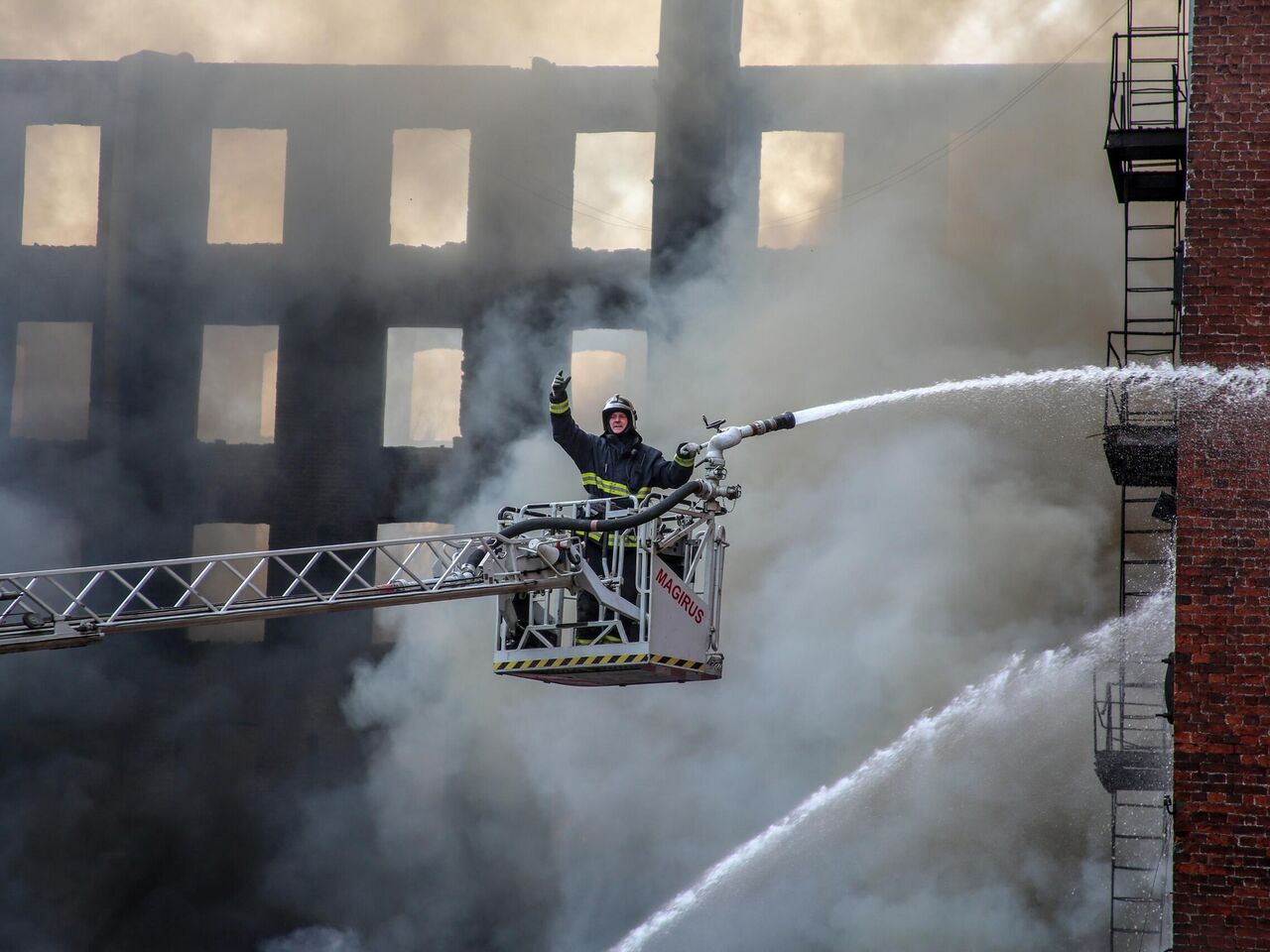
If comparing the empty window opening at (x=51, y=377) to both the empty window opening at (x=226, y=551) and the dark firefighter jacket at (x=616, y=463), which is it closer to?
the empty window opening at (x=226, y=551)

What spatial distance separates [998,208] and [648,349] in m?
4.33

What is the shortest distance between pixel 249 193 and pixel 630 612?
1366 cm

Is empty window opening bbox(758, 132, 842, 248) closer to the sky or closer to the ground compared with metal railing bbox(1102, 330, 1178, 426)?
closer to the sky

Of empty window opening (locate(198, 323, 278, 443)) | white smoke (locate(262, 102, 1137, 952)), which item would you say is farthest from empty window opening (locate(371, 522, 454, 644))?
empty window opening (locate(198, 323, 278, 443))

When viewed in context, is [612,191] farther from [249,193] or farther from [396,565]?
[396,565]

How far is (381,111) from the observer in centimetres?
2036

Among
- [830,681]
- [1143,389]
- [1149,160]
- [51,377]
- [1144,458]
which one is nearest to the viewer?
[1149,160]

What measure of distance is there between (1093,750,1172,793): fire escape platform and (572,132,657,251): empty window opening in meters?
9.23

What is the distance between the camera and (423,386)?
Answer: 20.9 metres

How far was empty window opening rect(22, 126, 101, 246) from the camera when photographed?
67.9 feet

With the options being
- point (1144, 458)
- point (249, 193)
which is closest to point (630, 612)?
point (1144, 458)

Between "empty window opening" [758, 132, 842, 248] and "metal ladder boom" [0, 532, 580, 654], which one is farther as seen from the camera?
"empty window opening" [758, 132, 842, 248]

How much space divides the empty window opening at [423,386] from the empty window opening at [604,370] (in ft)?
5.05

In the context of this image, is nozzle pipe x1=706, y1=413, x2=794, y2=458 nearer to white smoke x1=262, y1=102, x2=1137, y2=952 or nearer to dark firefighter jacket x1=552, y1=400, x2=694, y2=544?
dark firefighter jacket x1=552, y1=400, x2=694, y2=544
